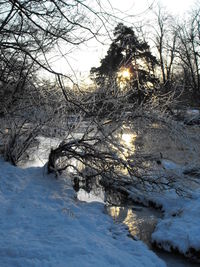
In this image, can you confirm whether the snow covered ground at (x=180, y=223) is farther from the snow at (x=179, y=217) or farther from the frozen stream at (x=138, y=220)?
the frozen stream at (x=138, y=220)

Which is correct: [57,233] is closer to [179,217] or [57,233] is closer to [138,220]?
[138,220]

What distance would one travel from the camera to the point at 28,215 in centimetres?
618

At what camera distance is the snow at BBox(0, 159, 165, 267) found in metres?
4.61

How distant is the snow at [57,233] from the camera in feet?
15.1

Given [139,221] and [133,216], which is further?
[133,216]

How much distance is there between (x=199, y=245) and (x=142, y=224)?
159 cm

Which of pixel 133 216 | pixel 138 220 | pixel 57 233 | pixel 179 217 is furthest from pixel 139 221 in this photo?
pixel 57 233

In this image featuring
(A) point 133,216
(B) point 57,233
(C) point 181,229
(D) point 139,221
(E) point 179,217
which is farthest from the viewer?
(A) point 133,216

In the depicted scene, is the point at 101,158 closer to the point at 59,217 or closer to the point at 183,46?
the point at 59,217

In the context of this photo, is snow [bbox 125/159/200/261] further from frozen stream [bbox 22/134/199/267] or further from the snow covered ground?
frozen stream [bbox 22/134/199/267]

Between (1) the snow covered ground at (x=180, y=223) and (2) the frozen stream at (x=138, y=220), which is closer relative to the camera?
(2) the frozen stream at (x=138, y=220)

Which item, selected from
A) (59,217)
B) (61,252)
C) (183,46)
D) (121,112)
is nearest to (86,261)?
(61,252)

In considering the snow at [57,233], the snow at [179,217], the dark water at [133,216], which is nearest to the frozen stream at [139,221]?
the dark water at [133,216]

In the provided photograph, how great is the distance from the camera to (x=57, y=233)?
5449 millimetres
